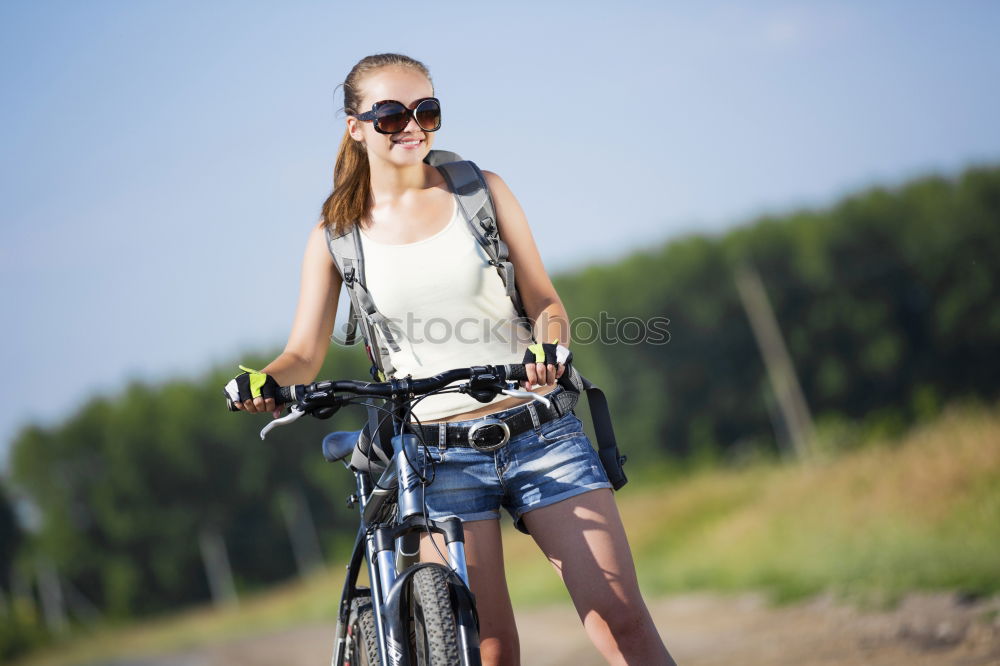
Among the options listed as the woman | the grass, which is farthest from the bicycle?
the grass

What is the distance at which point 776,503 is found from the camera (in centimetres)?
1352

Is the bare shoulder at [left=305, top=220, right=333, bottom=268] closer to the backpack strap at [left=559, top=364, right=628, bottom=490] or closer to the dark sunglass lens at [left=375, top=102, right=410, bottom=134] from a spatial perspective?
the dark sunglass lens at [left=375, top=102, right=410, bottom=134]

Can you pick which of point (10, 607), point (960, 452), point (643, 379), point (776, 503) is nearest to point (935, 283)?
point (643, 379)

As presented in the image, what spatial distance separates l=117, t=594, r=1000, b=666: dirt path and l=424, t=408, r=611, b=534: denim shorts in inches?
111

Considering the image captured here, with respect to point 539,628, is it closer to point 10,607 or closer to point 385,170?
point 385,170

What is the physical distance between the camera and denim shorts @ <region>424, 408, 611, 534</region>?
3131 millimetres

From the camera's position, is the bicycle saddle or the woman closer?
the woman

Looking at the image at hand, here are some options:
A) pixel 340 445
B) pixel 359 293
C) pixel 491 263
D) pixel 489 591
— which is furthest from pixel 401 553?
pixel 491 263

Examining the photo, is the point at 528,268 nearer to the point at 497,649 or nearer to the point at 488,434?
the point at 488,434

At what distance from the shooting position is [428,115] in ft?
10.6

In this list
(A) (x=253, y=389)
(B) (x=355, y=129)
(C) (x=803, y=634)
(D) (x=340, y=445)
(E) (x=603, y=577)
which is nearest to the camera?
(A) (x=253, y=389)

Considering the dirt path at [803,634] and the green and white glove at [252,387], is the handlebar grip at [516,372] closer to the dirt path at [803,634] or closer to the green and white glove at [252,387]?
the green and white glove at [252,387]

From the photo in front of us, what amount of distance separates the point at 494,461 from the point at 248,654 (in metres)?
11.7

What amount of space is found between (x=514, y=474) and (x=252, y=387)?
2.44ft
